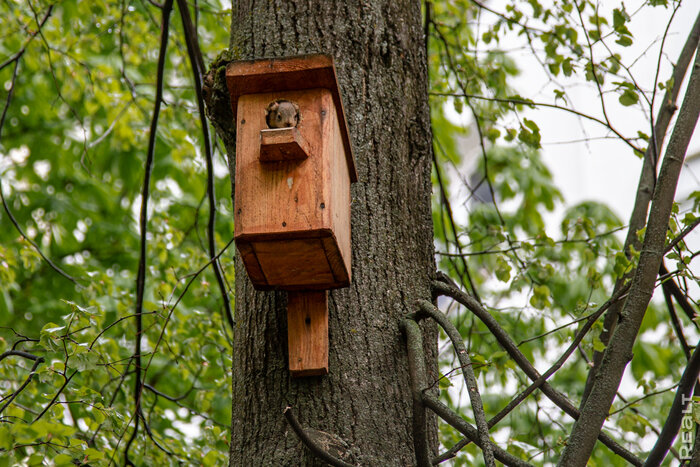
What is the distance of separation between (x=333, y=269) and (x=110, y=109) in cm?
323

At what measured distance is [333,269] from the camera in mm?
1479

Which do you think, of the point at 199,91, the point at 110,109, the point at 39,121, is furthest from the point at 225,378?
the point at 39,121

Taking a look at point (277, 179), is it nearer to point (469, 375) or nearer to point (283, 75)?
point (283, 75)

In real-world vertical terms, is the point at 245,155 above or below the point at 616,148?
below

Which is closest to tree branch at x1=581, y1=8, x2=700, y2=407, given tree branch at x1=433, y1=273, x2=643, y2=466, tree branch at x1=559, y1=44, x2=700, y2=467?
tree branch at x1=433, y1=273, x2=643, y2=466

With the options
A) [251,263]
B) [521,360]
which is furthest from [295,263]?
[521,360]

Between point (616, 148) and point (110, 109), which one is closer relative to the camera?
point (110, 109)

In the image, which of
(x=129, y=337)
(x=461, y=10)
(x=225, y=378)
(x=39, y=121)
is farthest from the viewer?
(x=39, y=121)

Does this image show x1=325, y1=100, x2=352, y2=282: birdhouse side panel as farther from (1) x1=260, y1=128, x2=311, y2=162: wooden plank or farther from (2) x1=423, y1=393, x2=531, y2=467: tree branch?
(2) x1=423, y1=393, x2=531, y2=467: tree branch

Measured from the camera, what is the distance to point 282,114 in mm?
1475

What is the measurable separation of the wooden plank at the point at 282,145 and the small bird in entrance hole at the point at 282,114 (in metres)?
0.05

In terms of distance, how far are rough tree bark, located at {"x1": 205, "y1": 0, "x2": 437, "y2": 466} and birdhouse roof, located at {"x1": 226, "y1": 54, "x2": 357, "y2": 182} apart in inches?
10.2

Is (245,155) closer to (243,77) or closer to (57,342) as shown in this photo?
(243,77)

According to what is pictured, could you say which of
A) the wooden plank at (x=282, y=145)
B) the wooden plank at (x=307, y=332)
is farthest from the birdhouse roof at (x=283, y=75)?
the wooden plank at (x=307, y=332)
